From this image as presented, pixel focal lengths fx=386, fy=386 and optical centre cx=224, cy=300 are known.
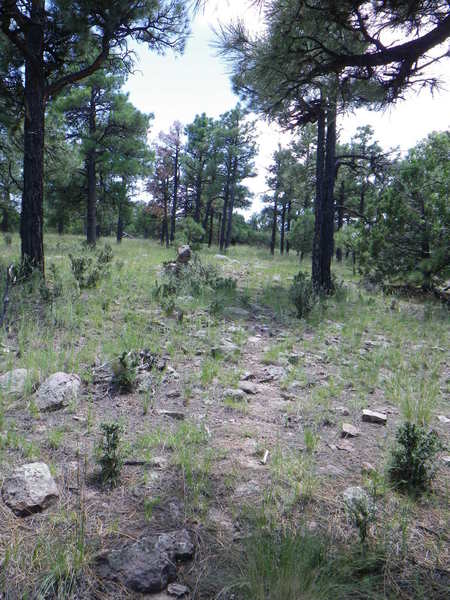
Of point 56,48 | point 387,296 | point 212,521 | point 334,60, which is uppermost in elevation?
point 56,48

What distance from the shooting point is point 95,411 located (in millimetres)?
3203

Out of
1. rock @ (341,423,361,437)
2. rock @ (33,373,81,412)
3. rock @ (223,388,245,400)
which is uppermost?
rock @ (33,373,81,412)

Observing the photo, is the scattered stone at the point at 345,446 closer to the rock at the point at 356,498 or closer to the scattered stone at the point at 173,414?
the rock at the point at 356,498

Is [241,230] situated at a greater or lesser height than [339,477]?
greater

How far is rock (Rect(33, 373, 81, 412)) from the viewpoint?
3.16 m

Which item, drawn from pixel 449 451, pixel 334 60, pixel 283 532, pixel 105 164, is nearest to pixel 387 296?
pixel 449 451

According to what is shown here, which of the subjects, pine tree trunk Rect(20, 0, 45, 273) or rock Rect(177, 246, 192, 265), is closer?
pine tree trunk Rect(20, 0, 45, 273)

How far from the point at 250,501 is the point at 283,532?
0.31m

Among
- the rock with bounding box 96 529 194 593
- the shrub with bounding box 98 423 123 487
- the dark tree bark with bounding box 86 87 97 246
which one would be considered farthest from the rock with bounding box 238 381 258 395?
the dark tree bark with bounding box 86 87 97 246

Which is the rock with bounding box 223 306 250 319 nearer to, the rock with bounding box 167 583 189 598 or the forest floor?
the forest floor

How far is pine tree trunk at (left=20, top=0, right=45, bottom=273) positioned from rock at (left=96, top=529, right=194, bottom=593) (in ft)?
19.8

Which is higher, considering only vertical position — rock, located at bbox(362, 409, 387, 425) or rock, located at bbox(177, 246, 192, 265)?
rock, located at bbox(177, 246, 192, 265)

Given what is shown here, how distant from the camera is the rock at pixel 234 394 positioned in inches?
143

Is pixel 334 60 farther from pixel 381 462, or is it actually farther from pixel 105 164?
pixel 105 164
